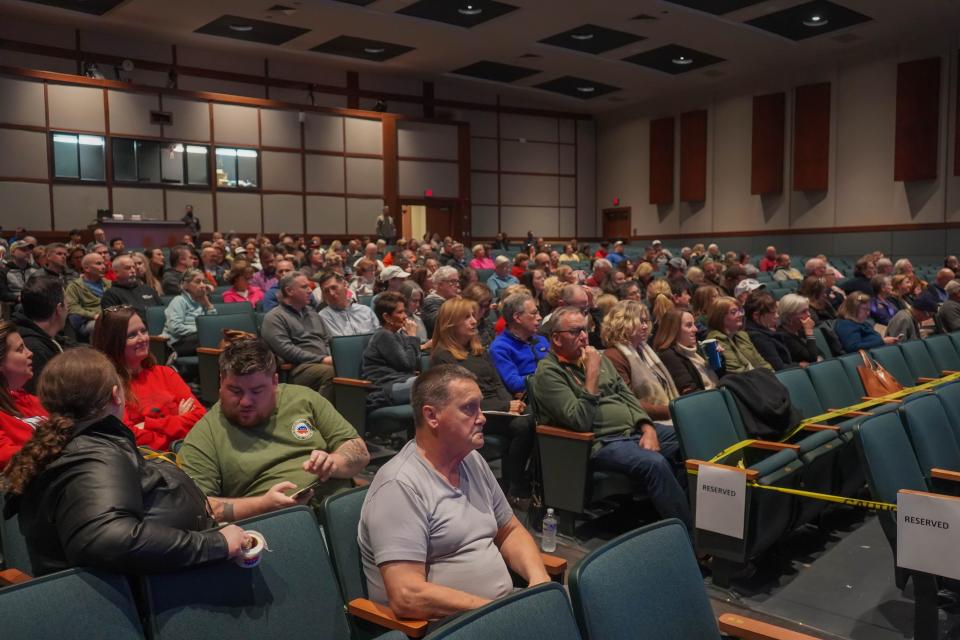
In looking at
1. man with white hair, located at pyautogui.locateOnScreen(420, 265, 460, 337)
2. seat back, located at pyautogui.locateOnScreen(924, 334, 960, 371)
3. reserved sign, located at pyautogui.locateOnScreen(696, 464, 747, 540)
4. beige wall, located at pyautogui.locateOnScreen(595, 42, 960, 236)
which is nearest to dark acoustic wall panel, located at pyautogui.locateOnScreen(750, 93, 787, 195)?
beige wall, located at pyautogui.locateOnScreen(595, 42, 960, 236)

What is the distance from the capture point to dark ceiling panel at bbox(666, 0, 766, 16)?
1205 cm

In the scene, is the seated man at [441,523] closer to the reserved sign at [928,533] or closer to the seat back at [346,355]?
the reserved sign at [928,533]

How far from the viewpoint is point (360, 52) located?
1521 centimetres

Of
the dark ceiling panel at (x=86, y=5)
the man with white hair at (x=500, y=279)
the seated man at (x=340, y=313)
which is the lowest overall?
the seated man at (x=340, y=313)

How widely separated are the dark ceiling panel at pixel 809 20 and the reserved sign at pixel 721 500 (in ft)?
37.7

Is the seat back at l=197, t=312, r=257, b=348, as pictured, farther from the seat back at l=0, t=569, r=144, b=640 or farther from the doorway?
the doorway

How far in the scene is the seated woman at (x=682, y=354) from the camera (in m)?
4.11

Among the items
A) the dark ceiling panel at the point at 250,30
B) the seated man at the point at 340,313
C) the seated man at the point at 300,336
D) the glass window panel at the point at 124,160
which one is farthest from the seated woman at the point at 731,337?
the glass window panel at the point at 124,160

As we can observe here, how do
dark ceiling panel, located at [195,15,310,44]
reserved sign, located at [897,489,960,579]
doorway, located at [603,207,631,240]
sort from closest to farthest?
reserved sign, located at [897,489,960,579] → dark ceiling panel, located at [195,15,310,44] → doorway, located at [603,207,631,240]

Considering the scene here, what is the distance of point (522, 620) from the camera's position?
1.33m

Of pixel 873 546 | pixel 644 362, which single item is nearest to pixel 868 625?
pixel 873 546

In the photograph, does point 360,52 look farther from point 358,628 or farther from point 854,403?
point 358,628

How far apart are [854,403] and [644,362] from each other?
4.15 feet

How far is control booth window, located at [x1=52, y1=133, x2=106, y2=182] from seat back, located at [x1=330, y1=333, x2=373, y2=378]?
10.7 metres
